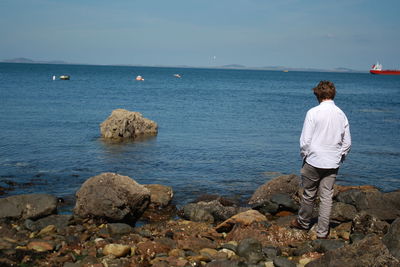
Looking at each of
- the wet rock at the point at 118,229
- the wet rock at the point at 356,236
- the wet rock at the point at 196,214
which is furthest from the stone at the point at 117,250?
the wet rock at the point at 356,236

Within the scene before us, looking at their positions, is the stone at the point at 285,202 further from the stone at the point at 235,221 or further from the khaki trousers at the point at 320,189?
the khaki trousers at the point at 320,189

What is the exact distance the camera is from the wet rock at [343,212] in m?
10.1

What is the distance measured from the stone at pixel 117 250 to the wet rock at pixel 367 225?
169 inches

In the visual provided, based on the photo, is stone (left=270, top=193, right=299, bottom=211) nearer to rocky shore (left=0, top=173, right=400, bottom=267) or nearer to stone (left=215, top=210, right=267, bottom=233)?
rocky shore (left=0, top=173, right=400, bottom=267)

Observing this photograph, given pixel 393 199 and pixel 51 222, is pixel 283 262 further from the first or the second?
pixel 51 222

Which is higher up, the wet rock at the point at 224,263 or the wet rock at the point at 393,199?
the wet rock at the point at 393,199

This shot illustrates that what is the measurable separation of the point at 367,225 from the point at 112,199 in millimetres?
5341

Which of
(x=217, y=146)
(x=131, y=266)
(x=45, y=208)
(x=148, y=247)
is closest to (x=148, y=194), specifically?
(x=45, y=208)

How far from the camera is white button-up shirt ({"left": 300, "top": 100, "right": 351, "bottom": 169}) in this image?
7469mm

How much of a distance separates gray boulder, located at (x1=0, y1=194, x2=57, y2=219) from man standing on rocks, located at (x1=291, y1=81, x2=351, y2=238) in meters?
5.87

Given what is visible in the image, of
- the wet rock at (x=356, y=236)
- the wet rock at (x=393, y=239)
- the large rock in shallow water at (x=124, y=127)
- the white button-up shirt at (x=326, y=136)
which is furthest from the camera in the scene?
the large rock in shallow water at (x=124, y=127)

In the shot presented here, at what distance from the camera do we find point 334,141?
24.7ft

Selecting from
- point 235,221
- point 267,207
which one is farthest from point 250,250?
point 267,207

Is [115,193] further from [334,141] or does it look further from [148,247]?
[334,141]
